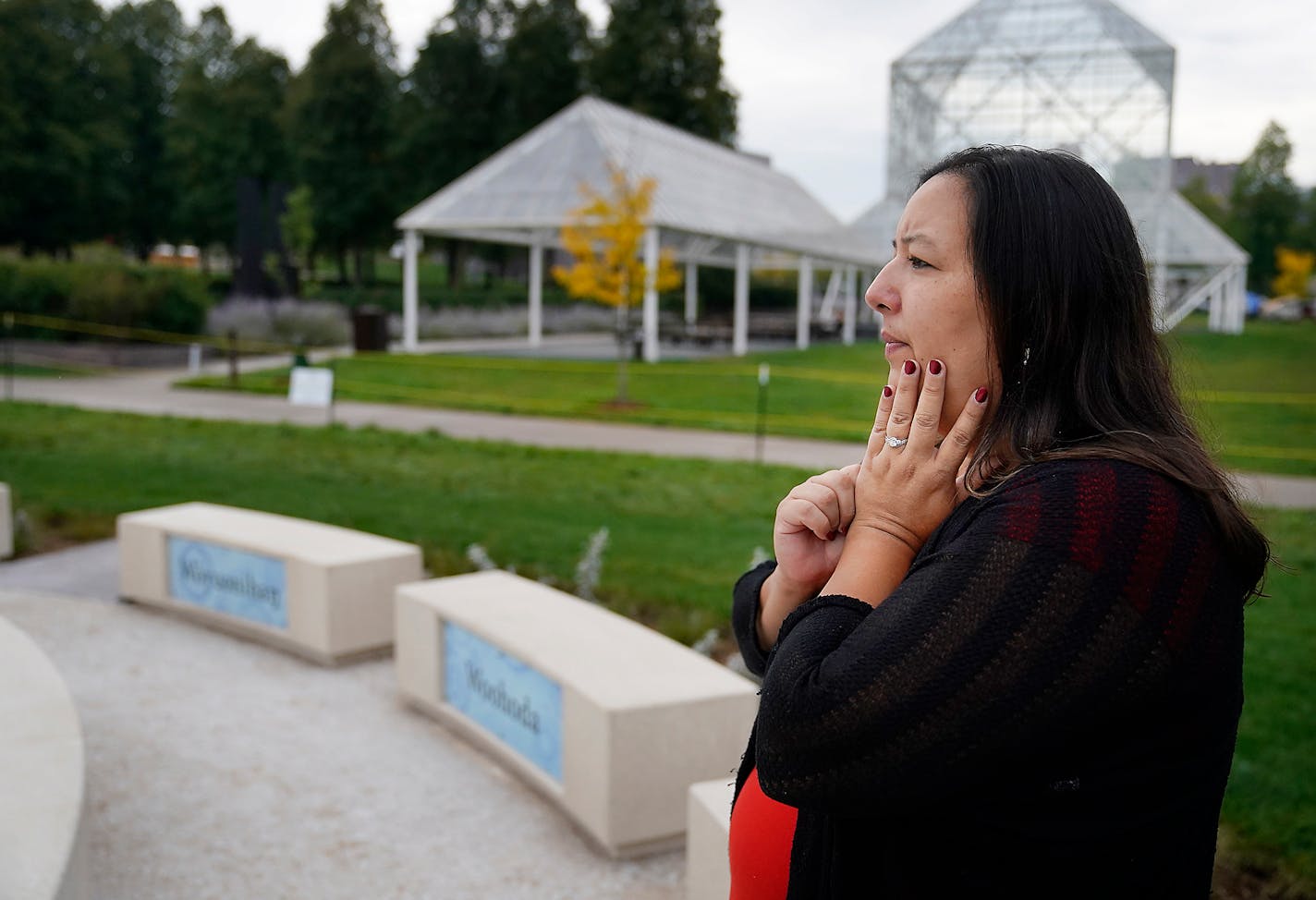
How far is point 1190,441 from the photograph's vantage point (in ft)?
4.87

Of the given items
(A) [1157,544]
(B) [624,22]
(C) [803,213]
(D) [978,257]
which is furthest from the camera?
(B) [624,22]

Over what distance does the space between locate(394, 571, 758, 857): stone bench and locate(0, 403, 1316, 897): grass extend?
58.3 inches

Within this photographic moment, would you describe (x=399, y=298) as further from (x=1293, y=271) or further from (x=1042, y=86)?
(x=1293, y=271)

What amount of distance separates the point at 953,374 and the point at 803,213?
41.0 meters

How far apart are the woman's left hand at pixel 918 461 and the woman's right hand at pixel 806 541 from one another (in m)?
0.15

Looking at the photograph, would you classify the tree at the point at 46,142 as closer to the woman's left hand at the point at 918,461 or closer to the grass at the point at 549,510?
the grass at the point at 549,510

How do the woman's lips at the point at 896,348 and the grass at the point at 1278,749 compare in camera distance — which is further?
the grass at the point at 1278,749

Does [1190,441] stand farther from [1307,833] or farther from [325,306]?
[325,306]

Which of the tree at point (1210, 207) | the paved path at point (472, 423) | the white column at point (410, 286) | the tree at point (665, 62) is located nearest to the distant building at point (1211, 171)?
the paved path at point (472, 423)

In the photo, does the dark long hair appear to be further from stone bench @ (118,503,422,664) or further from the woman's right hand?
stone bench @ (118,503,422,664)

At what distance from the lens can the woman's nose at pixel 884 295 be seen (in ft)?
5.30

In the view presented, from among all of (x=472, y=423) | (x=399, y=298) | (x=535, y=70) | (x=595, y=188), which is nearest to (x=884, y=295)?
(x=472, y=423)

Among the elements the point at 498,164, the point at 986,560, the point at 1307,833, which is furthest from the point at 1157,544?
the point at 498,164

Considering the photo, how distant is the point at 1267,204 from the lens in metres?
84.9
